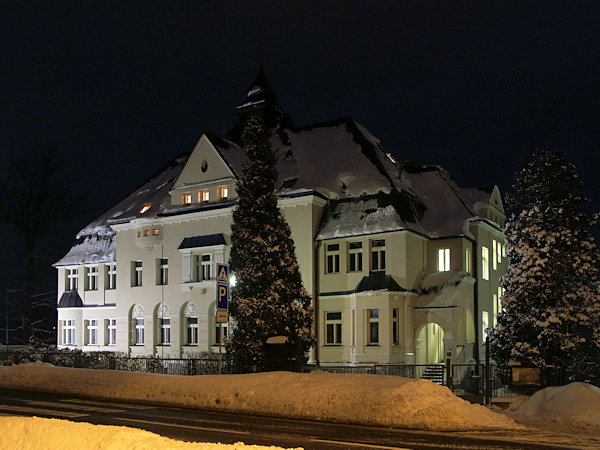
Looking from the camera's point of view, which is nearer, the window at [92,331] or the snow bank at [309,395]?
the snow bank at [309,395]

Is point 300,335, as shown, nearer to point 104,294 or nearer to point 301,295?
point 301,295

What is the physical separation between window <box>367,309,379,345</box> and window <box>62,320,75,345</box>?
22906 mm

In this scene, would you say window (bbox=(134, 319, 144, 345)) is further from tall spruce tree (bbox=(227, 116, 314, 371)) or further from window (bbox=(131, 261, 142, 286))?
tall spruce tree (bbox=(227, 116, 314, 371))

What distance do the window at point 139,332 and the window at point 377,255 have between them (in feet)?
51.3

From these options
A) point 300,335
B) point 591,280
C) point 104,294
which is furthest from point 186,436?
point 104,294

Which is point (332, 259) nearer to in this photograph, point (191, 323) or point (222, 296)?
point (191, 323)

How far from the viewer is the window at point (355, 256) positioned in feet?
111

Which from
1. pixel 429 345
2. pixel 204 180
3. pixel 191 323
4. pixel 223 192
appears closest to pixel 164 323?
pixel 191 323

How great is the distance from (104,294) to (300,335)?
20624 mm

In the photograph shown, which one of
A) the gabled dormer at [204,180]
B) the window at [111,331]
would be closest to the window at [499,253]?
the gabled dormer at [204,180]

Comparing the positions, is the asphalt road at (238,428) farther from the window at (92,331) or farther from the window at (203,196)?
the window at (92,331)

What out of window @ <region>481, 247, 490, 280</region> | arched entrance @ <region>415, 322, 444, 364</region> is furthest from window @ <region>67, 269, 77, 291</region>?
window @ <region>481, 247, 490, 280</region>

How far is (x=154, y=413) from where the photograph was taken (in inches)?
651

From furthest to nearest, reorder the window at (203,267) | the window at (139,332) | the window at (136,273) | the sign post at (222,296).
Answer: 1. the window at (136,273)
2. the window at (139,332)
3. the window at (203,267)
4. the sign post at (222,296)
